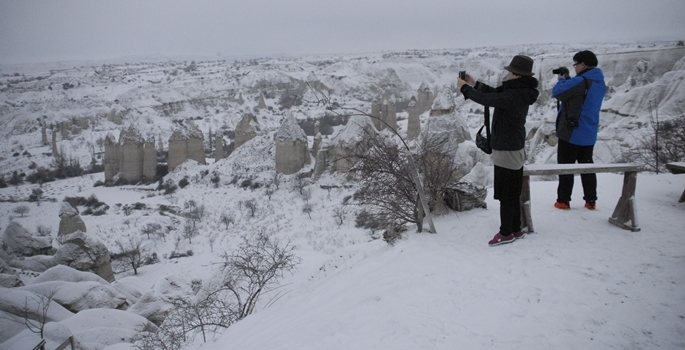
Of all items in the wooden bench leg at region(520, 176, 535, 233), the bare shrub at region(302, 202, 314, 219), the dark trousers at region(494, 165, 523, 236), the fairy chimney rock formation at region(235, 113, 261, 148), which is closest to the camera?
the dark trousers at region(494, 165, 523, 236)

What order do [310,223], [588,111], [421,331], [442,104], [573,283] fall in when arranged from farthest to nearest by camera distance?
[442,104] < [310,223] < [588,111] < [573,283] < [421,331]

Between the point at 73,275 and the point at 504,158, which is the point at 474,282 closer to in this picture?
the point at 504,158

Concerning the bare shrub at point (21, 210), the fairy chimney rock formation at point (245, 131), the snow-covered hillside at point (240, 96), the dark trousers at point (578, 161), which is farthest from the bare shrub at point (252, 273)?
the fairy chimney rock formation at point (245, 131)

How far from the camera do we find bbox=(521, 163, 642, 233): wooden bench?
363 centimetres

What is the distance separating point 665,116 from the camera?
59.5ft

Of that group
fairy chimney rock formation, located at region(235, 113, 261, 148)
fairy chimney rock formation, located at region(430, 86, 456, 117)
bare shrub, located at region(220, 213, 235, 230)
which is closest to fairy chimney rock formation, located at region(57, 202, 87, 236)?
bare shrub, located at region(220, 213, 235, 230)

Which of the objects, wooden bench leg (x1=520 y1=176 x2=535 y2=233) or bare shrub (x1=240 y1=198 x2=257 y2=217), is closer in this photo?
wooden bench leg (x1=520 y1=176 x2=535 y2=233)

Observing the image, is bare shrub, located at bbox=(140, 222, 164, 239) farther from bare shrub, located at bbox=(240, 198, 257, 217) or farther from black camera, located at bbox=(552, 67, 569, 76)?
black camera, located at bbox=(552, 67, 569, 76)

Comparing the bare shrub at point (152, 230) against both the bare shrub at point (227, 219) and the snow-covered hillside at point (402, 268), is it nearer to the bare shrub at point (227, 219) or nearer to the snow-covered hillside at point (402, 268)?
the snow-covered hillside at point (402, 268)

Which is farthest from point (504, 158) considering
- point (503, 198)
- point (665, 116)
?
point (665, 116)

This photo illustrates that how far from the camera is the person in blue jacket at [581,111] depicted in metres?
3.85

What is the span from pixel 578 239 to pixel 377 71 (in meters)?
90.4

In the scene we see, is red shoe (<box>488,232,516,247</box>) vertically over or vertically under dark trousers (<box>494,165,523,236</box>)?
under

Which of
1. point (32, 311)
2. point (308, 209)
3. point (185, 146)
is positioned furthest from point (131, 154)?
point (32, 311)
